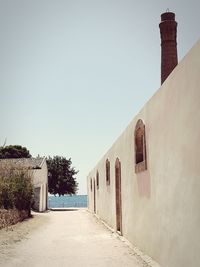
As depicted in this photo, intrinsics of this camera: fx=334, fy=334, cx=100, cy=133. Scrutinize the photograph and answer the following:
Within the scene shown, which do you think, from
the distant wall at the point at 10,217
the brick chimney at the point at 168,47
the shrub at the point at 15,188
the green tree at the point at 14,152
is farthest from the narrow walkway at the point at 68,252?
the green tree at the point at 14,152

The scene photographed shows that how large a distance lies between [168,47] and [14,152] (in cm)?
4215

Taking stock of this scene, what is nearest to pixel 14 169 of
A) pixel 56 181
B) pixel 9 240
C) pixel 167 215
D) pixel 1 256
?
pixel 9 240

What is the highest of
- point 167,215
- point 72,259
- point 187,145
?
point 187,145

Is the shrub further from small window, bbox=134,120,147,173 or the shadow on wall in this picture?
the shadow on wall

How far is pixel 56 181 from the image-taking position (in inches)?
1818

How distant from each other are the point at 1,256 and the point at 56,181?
3848 centimetres

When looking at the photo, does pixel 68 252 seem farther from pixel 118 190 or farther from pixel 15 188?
pixel 15 188

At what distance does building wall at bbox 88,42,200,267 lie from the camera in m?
5.03

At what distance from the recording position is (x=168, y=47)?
52.4 ft

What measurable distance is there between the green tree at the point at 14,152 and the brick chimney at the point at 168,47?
133ft

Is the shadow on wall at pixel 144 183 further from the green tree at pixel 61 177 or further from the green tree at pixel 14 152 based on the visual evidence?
the green tree at pixel 14 152

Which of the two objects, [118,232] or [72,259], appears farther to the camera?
[118,232]

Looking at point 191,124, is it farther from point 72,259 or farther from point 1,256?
point 1,256

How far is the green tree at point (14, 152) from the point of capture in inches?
2070
